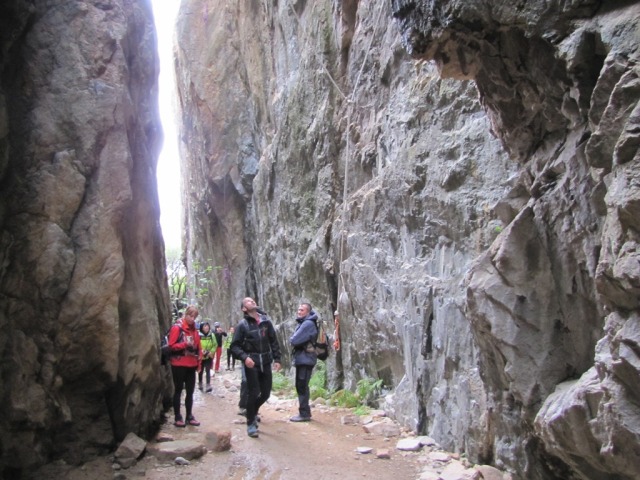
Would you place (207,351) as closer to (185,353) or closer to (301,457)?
(185,353)

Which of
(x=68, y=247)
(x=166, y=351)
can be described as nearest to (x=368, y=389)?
(x=166, y=351)

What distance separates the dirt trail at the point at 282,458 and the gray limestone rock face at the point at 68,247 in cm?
69

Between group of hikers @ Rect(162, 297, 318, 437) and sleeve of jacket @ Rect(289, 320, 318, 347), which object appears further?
sleeve of jacket @ Rect(289, 320, 318, 347)

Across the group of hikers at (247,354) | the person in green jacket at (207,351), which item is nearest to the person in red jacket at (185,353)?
the group of hikers at (247,354)

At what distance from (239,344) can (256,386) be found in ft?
2.14

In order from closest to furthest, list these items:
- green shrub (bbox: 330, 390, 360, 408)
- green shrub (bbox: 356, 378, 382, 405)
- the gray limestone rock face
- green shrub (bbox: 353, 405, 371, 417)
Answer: the gray limestone rock face
green shrub (bbox: 353, 405, 371, 417)
green shrub (bbox: 356, 378, 382, 405)
green shrub (bbox: 330, 390, 360, 408)

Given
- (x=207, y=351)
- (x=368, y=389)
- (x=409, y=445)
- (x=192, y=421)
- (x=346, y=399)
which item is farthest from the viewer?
(x=207, y=351)

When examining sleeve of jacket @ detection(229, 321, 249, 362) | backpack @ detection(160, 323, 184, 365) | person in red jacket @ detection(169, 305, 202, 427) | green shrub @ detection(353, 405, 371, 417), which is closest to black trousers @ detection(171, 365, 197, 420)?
person in red jacket @ detection(169, 305, 202, 427)

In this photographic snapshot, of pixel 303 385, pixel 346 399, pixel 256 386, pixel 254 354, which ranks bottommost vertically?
pixel 346 399

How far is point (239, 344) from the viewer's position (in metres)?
8.30

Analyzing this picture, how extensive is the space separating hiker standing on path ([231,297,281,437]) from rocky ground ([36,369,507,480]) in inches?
17.8

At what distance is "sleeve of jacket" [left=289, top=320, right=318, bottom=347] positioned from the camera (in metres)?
9.22

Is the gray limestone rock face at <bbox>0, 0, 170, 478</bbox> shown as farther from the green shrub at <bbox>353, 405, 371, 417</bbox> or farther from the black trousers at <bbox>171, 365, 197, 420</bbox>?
the green shrub at <bbox>353, 405, 371, 417</bbox>

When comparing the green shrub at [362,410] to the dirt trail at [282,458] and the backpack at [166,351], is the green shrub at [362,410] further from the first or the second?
the backpack at [166,351]
